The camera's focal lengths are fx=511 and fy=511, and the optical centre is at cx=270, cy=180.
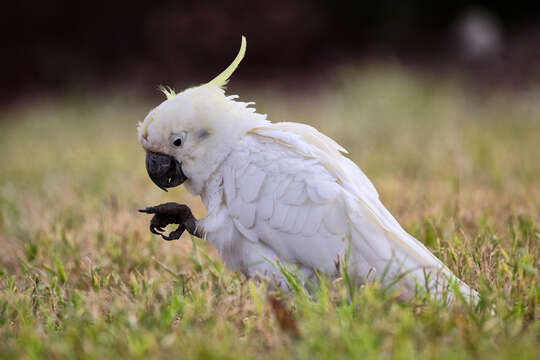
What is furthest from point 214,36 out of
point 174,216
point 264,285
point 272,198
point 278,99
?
point 264,285

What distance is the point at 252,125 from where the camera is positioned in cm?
Answer: 200

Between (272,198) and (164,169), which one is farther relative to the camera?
(164,169)

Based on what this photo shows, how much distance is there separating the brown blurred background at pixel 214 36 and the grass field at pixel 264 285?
17.4 feet

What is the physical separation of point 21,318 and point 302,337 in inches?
39.2

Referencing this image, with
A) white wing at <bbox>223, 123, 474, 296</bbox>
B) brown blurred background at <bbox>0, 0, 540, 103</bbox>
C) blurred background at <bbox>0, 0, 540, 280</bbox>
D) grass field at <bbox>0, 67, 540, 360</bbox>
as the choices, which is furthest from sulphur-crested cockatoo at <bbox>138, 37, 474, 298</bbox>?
brown blurred background at <bbox>0, 0, 540, 103</bbox>

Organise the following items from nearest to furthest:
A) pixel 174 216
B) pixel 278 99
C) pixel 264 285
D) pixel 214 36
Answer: pixel 264 285 → pixel 174 216 → pixel 278 99 → pixel 214 36

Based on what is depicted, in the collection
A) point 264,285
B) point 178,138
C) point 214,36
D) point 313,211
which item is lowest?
point 264,285

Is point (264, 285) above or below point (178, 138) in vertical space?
below

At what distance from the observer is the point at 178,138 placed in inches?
77.9

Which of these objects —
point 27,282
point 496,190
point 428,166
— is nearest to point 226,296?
point 27,282

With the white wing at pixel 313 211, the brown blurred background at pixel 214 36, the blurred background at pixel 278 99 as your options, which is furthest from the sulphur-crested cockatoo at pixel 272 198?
the brown blurred background at pixel 214 36

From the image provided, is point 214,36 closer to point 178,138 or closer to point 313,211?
point 178,138

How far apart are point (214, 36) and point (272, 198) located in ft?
30.3

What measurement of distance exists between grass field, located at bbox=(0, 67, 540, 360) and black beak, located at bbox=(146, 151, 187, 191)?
353 millimetres
